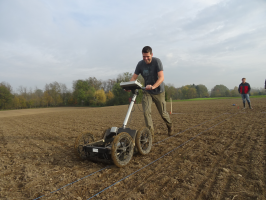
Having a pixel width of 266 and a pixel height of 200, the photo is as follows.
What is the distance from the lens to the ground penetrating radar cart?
8.45 ft

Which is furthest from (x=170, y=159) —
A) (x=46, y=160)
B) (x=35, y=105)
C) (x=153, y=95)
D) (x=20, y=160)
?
(x=35, y=105)

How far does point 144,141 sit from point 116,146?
0.97 meters

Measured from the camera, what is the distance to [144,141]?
3.33 m

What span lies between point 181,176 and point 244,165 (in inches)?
44.1

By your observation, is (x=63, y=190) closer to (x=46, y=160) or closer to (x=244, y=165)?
(x=46, y=160)

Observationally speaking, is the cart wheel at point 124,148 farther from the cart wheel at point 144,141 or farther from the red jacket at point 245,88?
the red jacket at point 245,88

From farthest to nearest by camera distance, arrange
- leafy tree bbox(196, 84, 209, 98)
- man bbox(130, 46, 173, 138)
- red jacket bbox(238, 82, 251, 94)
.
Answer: leafy tree bbox(196, 84, 209, 98), red jacket bbox(238, 82, 251, 94), man bbox(130, 46, 173, 138)

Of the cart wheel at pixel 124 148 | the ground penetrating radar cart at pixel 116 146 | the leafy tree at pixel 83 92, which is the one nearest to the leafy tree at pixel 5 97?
the leafy tree at pixel 83 92

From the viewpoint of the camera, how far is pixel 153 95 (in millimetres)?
4184

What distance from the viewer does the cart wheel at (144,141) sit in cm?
304

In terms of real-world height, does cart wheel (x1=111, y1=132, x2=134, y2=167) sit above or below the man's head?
below

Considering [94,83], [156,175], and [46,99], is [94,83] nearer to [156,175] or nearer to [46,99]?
[46,99]

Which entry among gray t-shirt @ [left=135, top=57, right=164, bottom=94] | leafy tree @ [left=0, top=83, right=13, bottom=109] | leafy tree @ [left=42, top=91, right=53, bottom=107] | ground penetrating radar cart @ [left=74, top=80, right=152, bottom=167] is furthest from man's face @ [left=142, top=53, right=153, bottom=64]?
leafy tree @ [left=42, top=91, right=53, bottom=107]

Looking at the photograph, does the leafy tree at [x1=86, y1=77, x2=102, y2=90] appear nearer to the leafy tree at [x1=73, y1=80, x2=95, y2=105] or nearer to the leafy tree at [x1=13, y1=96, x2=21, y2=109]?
the leafy tree at [x1=73, y1=80, x2=95, y2=105]
